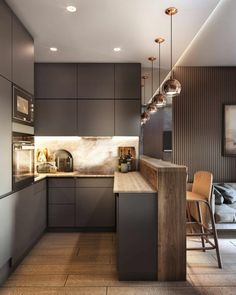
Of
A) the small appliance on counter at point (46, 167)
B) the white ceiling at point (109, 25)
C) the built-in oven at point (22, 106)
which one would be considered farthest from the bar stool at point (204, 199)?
the small appliance on counter at point (46, 167)

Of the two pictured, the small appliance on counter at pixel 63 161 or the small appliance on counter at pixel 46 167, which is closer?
the small appliance on counter at pixel 46 167

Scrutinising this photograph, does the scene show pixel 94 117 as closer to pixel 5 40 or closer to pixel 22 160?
pixel 22 160

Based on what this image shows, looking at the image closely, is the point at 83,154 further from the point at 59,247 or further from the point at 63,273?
the point at 63,273

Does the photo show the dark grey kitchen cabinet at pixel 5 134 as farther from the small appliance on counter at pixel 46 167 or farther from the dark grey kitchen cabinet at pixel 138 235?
the small appliance on counter at pixel 46 167

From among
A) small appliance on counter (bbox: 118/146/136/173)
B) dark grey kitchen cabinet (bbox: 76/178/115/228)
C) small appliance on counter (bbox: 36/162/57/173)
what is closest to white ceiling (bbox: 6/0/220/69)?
small appliance on counter (bbox: 118/146/136/173)

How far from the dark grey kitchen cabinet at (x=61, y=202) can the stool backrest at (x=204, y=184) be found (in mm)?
1951

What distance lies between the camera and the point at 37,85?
404 cm

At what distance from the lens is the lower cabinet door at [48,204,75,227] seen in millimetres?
3863

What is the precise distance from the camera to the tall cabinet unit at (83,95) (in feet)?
13.3

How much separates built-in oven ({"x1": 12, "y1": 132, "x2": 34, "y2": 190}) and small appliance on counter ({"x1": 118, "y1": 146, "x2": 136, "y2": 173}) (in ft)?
4.94

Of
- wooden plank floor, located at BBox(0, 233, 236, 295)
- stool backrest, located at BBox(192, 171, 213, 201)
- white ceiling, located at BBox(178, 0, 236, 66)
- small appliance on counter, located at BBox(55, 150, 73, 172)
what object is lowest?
wooden plank floor, located at BBox(0, 233, 236, 295)

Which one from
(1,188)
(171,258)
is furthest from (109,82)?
(171,258)

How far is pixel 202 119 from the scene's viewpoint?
460 cm

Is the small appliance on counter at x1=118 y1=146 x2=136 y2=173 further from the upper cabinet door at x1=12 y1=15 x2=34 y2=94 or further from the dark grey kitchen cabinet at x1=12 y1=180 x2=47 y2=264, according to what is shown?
the upper cabinet door at x1=12 y1=15 x2=34 y2=94
